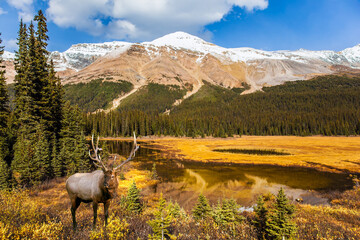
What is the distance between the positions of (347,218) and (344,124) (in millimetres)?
133061

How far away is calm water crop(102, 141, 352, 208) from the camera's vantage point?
2123 centimetres

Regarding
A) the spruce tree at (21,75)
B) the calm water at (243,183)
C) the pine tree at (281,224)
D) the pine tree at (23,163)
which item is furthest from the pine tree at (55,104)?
the pine tree at (281,224)

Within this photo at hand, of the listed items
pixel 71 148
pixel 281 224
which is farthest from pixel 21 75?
pixel 281 224

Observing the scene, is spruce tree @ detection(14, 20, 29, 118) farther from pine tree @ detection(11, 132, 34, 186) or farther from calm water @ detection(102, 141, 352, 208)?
calm water @ detection(102, 141, 352, 208)

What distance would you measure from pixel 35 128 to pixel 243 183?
2786cm

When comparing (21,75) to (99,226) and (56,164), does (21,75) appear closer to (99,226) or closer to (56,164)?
(56,164)

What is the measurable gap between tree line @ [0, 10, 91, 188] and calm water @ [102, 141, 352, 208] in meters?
12.8

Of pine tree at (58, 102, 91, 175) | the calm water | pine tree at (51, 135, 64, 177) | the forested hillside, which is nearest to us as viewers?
the calm water

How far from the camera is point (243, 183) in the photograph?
2598 centimetres

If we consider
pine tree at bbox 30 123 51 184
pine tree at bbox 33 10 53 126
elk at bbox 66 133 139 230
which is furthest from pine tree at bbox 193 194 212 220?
Answer: pine tree at bbox 33 10 53 126

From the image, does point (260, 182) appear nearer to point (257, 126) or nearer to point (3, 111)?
point (3, 111)

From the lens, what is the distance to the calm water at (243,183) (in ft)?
69.7

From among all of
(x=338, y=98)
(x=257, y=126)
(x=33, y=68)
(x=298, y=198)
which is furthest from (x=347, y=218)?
(x=338, y=98)

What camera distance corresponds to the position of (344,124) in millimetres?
111625
